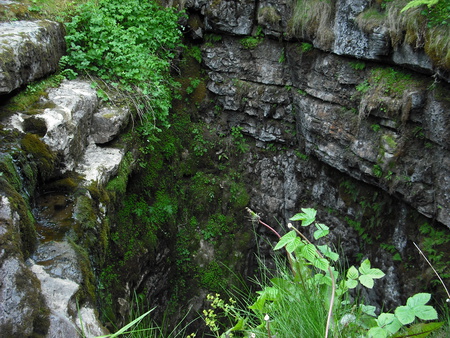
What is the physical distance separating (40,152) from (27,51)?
123cm

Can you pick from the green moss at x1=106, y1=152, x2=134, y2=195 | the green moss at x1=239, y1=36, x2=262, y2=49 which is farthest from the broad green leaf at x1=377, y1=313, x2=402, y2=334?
the green moss at x1=239, y1=36, x2=262, y2=49

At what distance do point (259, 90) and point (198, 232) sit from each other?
10.2 ft

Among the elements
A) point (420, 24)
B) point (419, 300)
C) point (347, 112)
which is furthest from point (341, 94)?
point (419, 300)

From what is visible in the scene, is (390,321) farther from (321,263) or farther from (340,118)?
(340,118)

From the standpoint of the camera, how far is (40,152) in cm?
348

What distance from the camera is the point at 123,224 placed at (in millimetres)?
4793

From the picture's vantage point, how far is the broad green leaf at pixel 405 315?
135cm

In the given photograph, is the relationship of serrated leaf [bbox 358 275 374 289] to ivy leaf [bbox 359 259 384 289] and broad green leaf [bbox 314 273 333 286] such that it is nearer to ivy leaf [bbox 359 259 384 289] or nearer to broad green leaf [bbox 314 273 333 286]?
ivy leaf [bbox 359 259 384 289]

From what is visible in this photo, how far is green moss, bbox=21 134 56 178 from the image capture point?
3390 millimetres

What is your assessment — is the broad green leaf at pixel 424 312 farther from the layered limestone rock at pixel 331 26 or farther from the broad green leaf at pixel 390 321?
the layered limestone rock at pixel 331 26

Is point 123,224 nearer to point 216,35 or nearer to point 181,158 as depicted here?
point 181,158

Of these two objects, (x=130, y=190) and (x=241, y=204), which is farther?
(x=241, y=204)

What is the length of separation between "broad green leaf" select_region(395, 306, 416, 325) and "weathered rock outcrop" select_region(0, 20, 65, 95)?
381cm

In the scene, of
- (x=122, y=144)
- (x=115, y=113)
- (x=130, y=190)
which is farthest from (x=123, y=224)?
(x=115, y=113)
